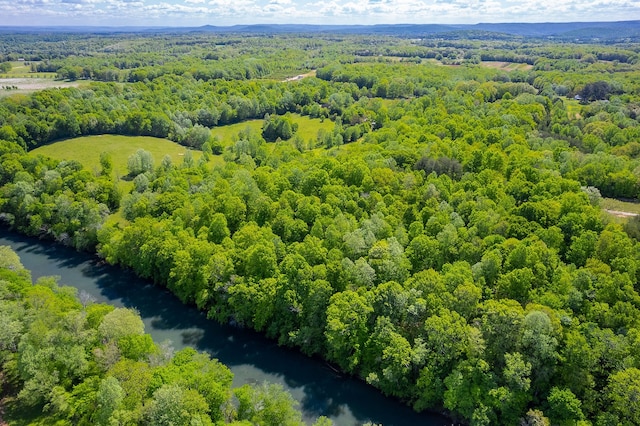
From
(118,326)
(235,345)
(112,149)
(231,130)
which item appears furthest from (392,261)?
(231,130)

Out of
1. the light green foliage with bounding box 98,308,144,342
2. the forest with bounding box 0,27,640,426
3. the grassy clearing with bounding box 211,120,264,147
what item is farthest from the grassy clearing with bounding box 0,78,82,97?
the light green foliage with bounding box 98,308,144,342

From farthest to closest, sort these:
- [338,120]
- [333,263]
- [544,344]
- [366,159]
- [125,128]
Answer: [338,120], [125,128], [366,159], [333,263], [544,344]

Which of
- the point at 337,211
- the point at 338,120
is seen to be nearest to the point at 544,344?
the point at 337,211

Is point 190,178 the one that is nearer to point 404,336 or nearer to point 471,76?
point 404,336

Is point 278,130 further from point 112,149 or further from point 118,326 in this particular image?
point 118,326

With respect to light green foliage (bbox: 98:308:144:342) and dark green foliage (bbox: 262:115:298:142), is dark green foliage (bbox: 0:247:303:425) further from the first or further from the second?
dark green foliage (bbox: 262:115:298:142)

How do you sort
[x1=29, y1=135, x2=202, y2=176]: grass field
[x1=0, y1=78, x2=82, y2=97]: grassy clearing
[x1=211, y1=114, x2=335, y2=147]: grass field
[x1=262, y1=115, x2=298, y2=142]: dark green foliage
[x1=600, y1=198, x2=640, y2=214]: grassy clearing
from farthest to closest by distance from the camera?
[x1=0, y1=78, x2=82, y2=97]: grassy clearing, [x1=211, y1=114, x2=335, y2=147]: grass field, [x1=262, y1=115, x2=298, y2=142]: dark green foliage, [x1=29, y1=135, x2=202, y2=176]: grass field, [x1=600, y1=198, x2=640, y2=214]: grassy clearing
